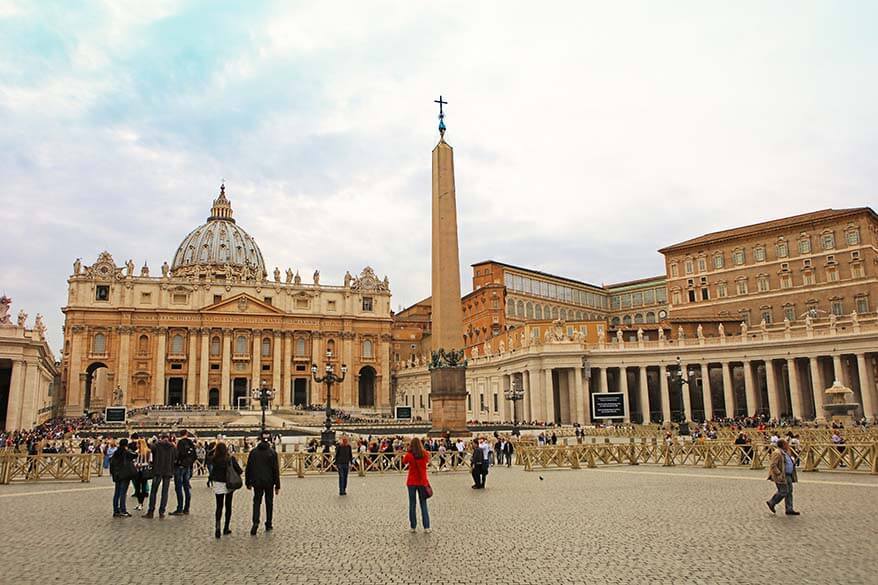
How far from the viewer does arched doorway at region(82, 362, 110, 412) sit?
3103 inches

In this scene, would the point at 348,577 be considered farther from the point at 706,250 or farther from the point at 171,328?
the point at 171,328

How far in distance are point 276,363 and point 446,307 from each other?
215ft

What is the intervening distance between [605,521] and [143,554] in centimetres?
644

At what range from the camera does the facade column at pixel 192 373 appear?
81.9 meters

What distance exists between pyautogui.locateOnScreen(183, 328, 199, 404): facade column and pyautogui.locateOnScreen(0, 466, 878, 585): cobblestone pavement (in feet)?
232

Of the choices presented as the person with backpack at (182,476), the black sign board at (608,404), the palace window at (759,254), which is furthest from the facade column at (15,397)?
the palace window at (759,254)

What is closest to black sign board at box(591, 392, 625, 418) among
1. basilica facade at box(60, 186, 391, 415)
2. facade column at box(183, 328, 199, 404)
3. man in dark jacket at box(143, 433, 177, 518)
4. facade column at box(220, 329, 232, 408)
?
man in dark jacket at box(143, 433, 177, 518)

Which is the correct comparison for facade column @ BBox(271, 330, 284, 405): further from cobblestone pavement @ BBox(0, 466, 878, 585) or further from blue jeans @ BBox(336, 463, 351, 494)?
blue jeans @ BBox(336, 463, 351, 494)

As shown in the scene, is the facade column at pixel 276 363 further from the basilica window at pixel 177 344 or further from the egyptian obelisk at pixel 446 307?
the egyptian obelisk at pixel 446 307

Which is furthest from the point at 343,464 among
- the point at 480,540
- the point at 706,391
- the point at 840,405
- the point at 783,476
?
the point at 706,391

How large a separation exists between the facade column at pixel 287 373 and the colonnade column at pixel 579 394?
46.2 meters

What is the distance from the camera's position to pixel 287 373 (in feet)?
284

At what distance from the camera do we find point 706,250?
64.6m

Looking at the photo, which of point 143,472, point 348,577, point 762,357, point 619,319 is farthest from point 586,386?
point 348,577
